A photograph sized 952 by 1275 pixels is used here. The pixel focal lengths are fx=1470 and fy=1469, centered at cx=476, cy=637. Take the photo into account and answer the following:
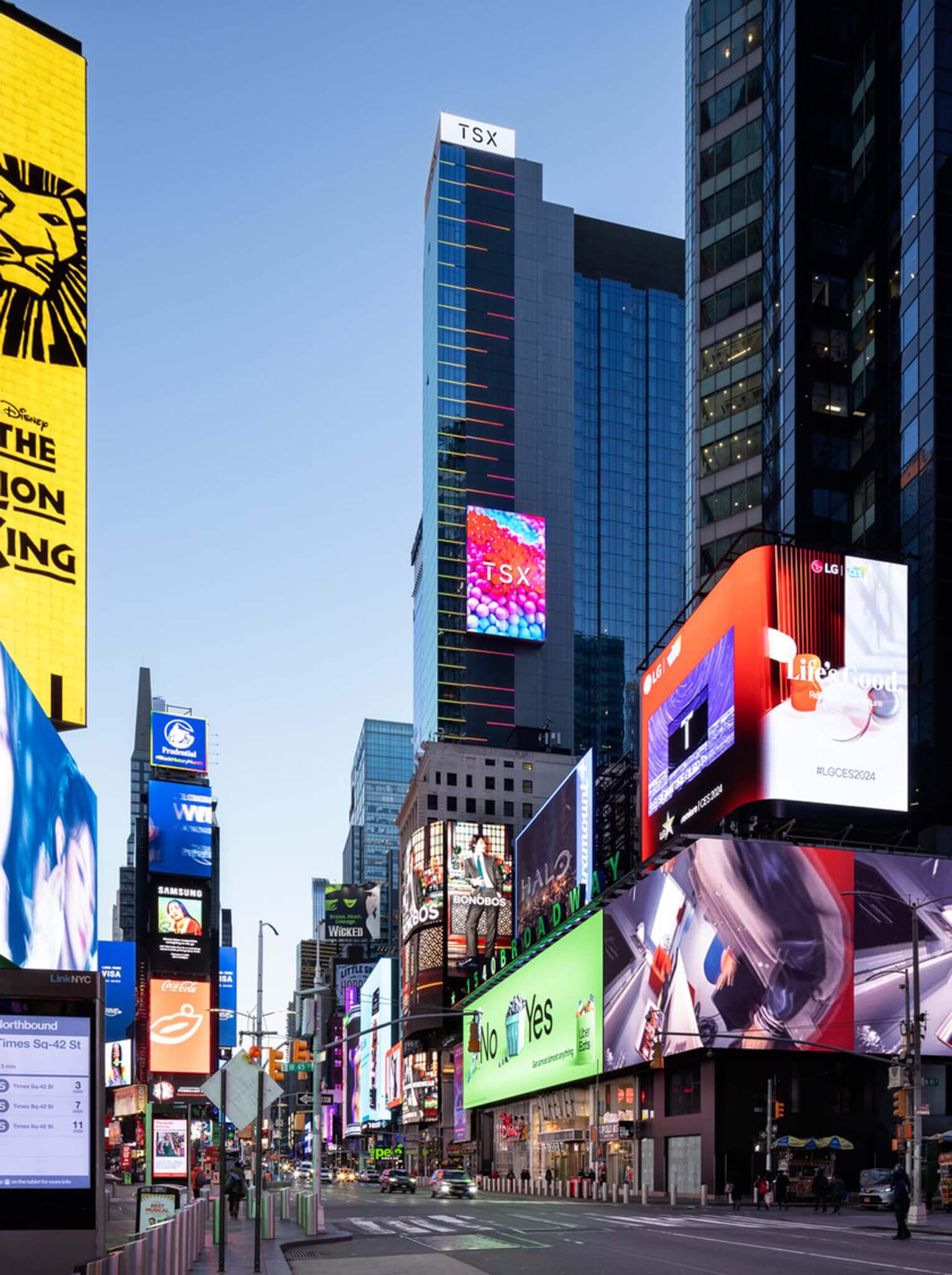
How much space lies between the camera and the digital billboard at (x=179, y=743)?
119 metres

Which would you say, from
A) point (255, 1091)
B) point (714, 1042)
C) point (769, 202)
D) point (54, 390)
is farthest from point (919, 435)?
point (255, 1091)

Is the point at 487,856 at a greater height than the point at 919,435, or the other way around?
the point at 919,435

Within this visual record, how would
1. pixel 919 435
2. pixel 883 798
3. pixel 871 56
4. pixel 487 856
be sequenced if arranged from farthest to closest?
pixel 487 856, pixel 871 56, pixel 919 435, pixel 883 798

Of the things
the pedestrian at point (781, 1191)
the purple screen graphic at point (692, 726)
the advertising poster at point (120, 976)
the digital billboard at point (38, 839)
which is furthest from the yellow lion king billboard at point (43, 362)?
the advertising poster at point (120, 976)

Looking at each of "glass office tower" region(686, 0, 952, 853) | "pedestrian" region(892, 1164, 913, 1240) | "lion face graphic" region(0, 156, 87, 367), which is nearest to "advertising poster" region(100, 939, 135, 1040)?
"glass office tower" region(686, 0, 952, 853)

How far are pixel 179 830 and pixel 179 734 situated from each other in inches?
426

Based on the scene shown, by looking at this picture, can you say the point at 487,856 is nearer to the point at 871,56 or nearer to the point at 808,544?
the point at 808,544

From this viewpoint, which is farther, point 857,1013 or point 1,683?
point 857,1013

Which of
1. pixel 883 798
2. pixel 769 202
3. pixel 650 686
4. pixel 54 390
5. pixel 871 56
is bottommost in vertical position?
pixel 883 798

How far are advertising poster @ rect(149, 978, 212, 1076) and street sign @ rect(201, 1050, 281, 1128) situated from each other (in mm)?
86982

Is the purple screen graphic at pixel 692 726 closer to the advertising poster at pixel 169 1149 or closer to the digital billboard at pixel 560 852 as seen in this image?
the digital billboard at pixel 560 852

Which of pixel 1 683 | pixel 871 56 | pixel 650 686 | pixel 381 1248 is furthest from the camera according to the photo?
pixel 871 56

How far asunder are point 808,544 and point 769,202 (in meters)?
27.6

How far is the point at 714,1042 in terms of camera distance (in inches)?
2672
